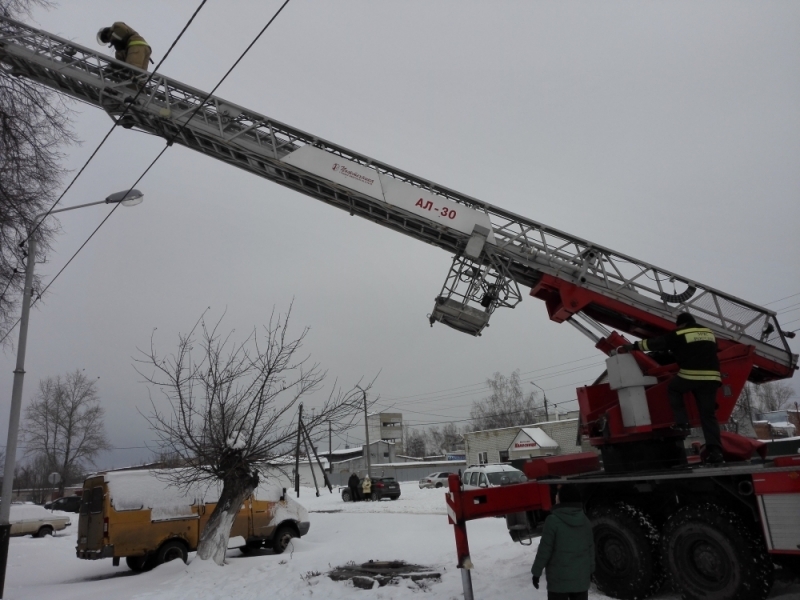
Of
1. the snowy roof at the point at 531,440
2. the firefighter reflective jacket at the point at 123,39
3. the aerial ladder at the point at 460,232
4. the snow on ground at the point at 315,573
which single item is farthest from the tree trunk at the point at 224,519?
the snowy roof at the point at 531,440

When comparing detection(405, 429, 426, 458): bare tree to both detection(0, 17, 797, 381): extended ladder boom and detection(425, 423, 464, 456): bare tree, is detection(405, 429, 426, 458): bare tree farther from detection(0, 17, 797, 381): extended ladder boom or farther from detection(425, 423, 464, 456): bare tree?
detection(0, 17, 797, 381): extended ladder boom

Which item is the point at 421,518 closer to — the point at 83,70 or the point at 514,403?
the point at 83,70

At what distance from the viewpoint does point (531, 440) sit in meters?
41.1

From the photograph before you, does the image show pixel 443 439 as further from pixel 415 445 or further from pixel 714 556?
pixel 714 556

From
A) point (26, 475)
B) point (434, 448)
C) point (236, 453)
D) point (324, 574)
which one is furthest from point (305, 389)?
point (434, 448)

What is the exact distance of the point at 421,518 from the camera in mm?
17359

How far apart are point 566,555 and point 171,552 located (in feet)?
32.4

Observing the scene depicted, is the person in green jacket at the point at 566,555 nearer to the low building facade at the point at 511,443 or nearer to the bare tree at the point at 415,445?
the low building facade at the point at 511,443

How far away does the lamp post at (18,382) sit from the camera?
934 cm

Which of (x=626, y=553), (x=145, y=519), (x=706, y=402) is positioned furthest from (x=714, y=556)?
(x=145, y=519)

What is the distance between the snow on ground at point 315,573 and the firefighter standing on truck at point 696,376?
1.79 meters

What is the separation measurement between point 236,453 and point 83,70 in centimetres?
689

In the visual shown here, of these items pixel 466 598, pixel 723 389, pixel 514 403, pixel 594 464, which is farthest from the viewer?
pixel 514 403

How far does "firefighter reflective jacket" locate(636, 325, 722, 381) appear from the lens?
22.1 ft
